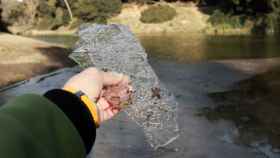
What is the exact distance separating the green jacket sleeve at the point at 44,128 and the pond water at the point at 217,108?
925 centimetres

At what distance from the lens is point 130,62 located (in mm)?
1866

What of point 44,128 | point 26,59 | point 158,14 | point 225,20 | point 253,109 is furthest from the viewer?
point 158,14

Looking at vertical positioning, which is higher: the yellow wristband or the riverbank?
the yellow wristband

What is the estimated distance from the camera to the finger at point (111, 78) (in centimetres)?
171

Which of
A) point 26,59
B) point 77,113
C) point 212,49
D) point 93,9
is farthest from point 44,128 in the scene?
point 93,9

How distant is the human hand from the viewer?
1572 mm

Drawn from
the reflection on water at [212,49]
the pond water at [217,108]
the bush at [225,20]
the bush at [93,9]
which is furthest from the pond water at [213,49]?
the bush at [93,9]

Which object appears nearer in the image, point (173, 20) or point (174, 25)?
point (174, 25)

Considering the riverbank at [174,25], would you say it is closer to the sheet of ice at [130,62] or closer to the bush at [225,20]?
the bush at [225,20]

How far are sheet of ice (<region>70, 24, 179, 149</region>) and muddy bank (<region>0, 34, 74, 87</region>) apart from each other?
17528 millimetres

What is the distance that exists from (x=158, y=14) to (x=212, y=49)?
26.3 metres

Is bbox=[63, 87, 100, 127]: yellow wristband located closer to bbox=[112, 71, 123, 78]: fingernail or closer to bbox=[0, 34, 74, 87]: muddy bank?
bbox=[112, 71, 123, 78]: fingernail

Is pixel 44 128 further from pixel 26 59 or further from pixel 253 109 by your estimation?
pixel 26 59

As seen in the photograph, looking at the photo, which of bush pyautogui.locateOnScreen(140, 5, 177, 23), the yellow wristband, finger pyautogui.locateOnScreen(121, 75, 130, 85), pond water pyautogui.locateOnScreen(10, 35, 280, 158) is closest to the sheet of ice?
finger pyautogui.locateOnScreen(121, 75, 130, 85)
